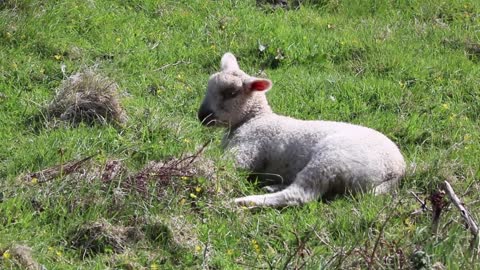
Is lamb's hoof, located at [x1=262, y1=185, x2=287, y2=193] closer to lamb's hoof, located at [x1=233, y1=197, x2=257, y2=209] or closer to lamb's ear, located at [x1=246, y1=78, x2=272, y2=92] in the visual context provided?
lamb's hoof, located at [x1=233, y1=197, x2=257, y2=209]

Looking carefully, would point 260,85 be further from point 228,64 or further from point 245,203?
point 245,203

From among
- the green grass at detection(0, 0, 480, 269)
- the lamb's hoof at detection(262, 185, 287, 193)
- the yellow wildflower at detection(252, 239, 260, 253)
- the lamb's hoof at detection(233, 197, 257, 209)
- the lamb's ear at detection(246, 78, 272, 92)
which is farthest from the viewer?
the lamb's ear at detection(246, 78, 272, 92)

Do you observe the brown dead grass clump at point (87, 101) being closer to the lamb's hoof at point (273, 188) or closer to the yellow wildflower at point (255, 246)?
the lamb's hoof at point (273, 188)

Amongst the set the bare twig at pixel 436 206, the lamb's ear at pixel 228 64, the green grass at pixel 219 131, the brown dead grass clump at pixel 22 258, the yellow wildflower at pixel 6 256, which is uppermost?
the bare twig at pixel 436 206

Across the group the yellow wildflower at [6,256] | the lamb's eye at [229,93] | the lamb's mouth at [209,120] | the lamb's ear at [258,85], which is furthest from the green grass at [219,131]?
the lamb's ear at [258,85]

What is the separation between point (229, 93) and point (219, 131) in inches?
18.8

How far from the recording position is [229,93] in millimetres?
8609

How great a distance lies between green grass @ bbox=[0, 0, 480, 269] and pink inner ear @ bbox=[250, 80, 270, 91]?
0.57m

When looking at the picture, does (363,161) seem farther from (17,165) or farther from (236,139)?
(17,165)

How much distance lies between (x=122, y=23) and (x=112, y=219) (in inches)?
201

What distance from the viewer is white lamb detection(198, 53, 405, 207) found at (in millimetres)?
7410

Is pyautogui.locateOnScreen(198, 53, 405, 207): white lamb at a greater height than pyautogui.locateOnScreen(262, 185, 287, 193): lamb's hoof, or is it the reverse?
pyautogui.locateOnScreen(198, 53, 405, 207): white lamb

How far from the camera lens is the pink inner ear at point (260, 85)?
27.9 feet

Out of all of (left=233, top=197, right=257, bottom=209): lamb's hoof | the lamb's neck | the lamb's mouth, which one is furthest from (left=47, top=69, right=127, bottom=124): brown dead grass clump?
(left=233, top=197, right=257, bottom=209): lamb's hoof
